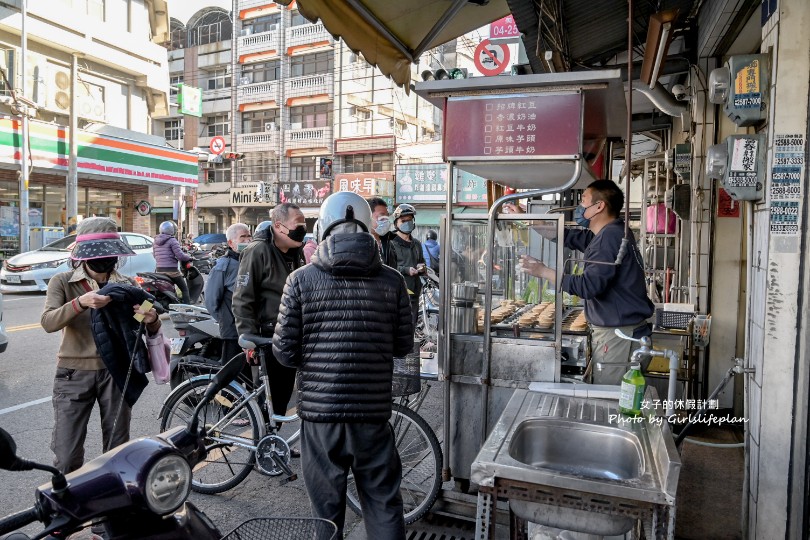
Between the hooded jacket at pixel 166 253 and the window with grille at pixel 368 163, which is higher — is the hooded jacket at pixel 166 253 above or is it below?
below

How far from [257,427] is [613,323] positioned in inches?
99.3

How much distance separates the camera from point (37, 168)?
62.1 ft

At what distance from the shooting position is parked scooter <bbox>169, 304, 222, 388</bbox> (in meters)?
5.46

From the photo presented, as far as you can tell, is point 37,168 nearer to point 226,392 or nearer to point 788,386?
point 226,392

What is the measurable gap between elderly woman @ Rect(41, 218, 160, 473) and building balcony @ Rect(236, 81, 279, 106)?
32802 mm

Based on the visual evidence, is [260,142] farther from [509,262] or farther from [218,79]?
[509,262]

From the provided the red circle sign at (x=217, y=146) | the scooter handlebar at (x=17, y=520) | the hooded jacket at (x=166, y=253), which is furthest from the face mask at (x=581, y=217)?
the red circle sign at (x=217, y=146)

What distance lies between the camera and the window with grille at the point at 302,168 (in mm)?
33844

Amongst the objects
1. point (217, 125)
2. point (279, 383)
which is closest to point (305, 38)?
point (217, 125)

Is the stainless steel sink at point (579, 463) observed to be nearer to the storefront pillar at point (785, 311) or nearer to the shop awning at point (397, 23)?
the storefront pillar at point (785, 311)

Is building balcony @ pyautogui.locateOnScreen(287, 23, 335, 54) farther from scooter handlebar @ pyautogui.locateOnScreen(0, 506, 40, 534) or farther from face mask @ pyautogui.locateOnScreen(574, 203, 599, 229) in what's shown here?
scooter handlebar @ pyautogui.locateOnScreen(0, 506, 40, 534)

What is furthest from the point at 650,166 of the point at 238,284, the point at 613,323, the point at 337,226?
the point at 337,226

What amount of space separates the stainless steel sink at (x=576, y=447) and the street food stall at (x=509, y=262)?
1 cm

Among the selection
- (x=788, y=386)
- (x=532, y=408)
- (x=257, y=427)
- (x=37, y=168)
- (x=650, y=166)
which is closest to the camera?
(x=788, y=386)
